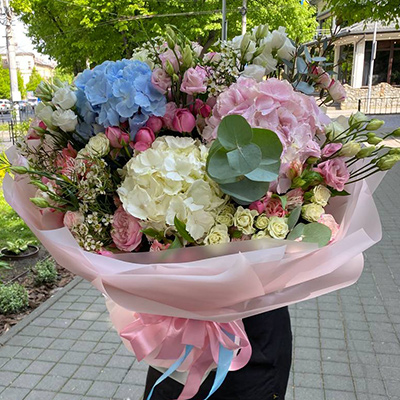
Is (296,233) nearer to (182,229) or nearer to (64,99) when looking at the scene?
(182,229)

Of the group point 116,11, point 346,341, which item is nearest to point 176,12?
point 116,11

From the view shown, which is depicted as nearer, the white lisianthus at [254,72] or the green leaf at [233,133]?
the green leaf at [233,133]

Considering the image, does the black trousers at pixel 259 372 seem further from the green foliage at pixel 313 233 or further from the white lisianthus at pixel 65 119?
the white lisianthus at pixel 65 119

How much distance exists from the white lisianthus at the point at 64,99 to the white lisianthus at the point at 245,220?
1.91 feet

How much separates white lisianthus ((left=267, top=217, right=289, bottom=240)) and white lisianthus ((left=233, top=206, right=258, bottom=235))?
42mm

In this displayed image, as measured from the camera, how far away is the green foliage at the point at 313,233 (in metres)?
1.19

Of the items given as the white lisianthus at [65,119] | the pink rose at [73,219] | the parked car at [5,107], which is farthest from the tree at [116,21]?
the pink rose at [73,219]

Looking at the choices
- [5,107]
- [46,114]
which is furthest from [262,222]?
[5,107]

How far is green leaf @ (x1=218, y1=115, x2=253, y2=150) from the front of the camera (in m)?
1.10

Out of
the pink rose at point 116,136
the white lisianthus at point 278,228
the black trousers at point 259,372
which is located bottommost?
the black trousers at point 259,372

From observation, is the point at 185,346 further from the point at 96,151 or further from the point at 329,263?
the point at 96,151

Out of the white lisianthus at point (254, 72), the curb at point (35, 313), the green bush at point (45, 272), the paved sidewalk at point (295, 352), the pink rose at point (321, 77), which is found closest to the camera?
the white lisianthus at point (254, 72)

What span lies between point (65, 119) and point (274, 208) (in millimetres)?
630

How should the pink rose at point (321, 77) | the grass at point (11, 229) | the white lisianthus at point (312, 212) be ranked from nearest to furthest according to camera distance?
the white lisianthus at point (312, 212) → the pink rose at point (321, 77) → the grass at point (11, 229)
